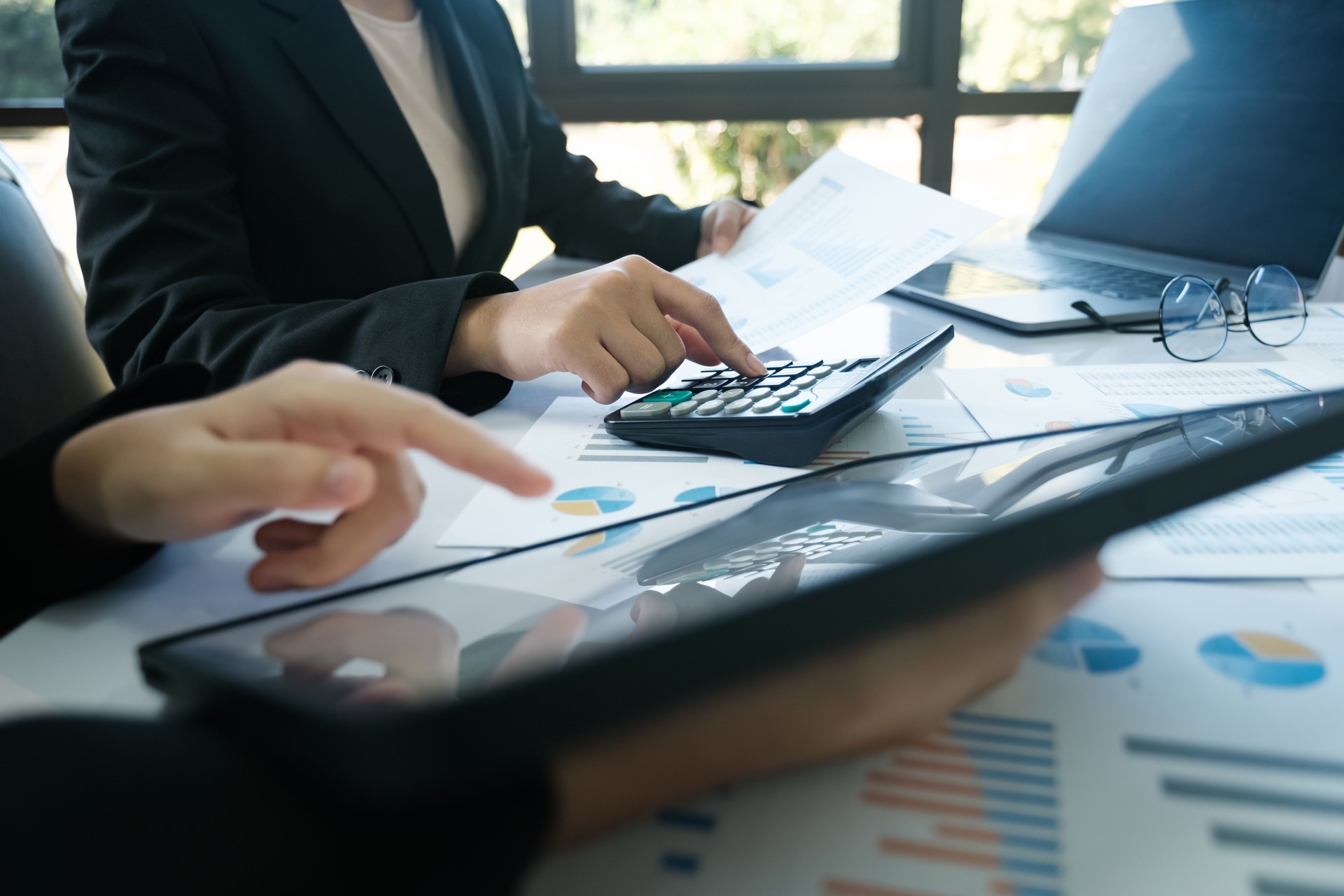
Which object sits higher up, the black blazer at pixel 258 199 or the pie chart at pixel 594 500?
the black blazer at pixel 258 199

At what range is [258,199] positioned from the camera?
0.78 meters

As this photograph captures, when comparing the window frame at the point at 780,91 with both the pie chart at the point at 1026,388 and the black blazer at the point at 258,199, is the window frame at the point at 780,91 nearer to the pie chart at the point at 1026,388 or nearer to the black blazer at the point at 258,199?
the black blazer at the point at 258,199

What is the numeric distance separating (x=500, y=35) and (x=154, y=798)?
1128 millimetres

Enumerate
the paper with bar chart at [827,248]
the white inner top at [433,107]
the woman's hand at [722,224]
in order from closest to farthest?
the paper with bar chart at [827,248] → the woman's hand at [722,224] → the white inner top at [433,107]

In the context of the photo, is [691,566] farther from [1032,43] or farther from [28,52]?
[28,52]

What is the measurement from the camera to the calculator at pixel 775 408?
449 millimetres

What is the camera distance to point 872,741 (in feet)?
0.78

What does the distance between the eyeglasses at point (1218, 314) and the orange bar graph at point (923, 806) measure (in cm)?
54

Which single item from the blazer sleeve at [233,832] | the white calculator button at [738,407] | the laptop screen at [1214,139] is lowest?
the white calculator button at [738,407]

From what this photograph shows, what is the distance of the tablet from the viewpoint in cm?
15

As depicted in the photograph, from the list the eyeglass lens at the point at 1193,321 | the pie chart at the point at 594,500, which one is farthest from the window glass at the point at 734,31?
the pie chart at the point at 594,500

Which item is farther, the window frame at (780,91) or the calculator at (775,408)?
the window frame at (780,91)

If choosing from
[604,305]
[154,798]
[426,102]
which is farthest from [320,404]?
[426,102]

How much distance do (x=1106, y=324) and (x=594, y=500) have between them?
1.64 feet
